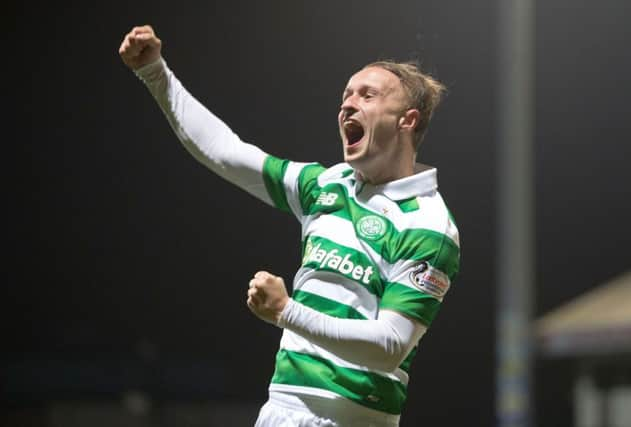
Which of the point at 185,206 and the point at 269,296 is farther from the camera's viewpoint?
the point at 185,206

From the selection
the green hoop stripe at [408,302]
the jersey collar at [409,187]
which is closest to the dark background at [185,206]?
the jersey collar at [409,187]

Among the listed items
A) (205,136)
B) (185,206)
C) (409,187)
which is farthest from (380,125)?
(185,206)

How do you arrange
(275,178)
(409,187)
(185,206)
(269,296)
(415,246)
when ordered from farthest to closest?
(185,206) → (275,178) → (409,187) → (415,246) → (269,296)

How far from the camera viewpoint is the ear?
2.09 metres

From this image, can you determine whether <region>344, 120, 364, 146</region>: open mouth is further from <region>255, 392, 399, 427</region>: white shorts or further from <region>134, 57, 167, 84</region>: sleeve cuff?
<region>255, 392, 399, 427</region>: white shorts

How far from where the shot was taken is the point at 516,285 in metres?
2.41

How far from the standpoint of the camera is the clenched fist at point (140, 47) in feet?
6.89

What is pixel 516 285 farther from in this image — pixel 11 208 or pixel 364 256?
pixel 11 208

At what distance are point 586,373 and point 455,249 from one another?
560 cm

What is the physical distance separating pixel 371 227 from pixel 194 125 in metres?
0.44

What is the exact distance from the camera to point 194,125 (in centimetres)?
214

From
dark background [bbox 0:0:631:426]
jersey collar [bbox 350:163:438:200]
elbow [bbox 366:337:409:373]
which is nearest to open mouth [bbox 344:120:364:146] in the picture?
jersey collar [bbox 350:163:438:200]

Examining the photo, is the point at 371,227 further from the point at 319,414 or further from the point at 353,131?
the point at 319,414

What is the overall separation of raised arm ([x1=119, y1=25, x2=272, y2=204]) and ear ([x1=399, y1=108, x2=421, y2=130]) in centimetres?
29
